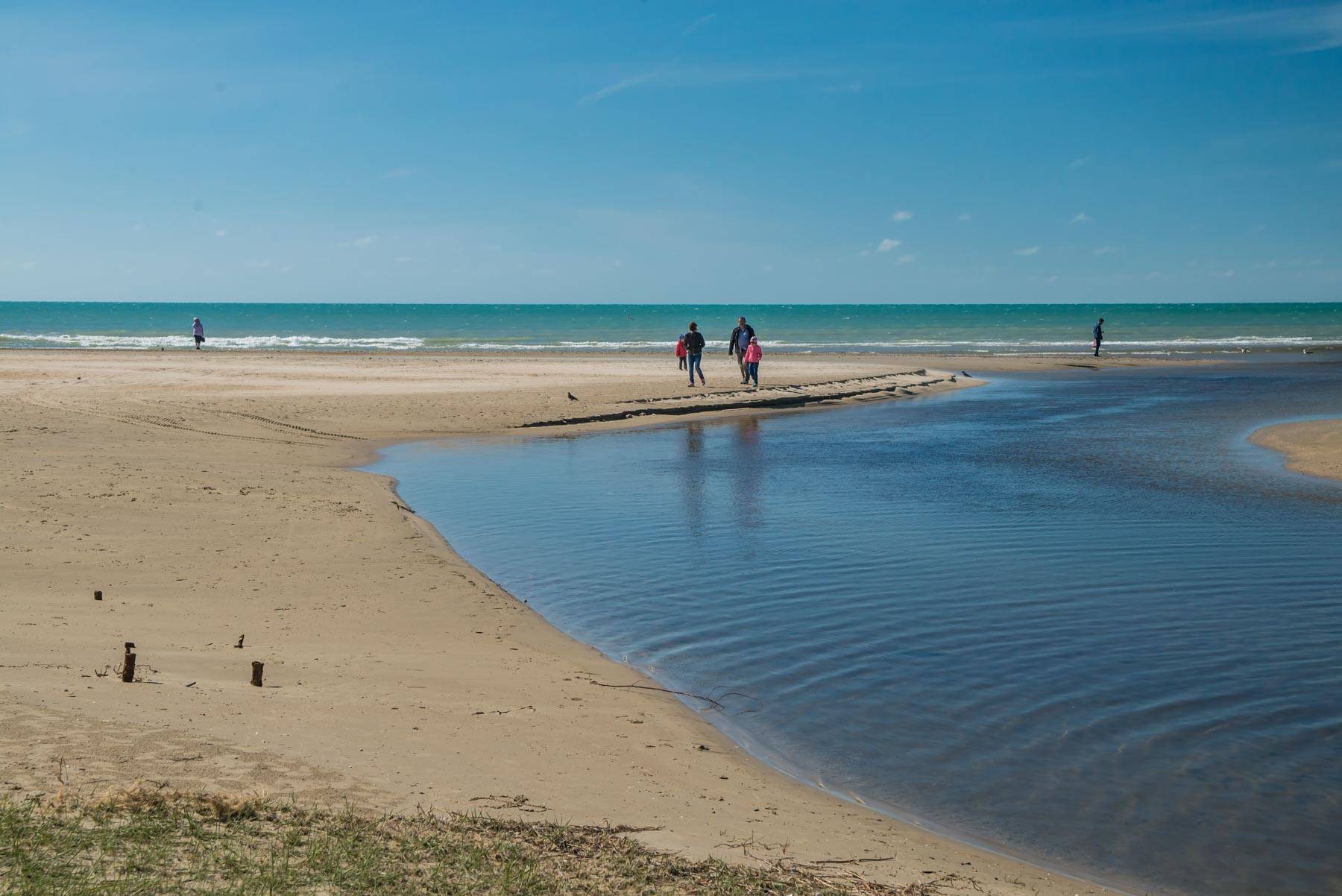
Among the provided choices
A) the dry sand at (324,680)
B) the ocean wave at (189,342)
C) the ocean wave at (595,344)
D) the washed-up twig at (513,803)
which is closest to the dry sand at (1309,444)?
the dry sand at (324,680)

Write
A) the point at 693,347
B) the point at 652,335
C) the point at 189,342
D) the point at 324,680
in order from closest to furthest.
Result: 1. the point at 324,680
2. the point at 693,347
3. the point at 189,342
4. the point at 652,335

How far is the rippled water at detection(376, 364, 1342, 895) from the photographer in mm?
6320

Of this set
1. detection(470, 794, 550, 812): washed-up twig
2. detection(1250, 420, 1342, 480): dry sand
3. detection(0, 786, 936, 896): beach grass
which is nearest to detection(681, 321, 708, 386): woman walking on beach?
detection(1250, 420, 1342, 480): dry sand

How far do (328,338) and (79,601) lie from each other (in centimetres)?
7994

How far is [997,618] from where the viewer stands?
33.0 ft

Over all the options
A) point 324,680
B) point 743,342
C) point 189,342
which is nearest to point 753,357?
point 743,342

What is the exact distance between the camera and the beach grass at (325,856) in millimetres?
4234

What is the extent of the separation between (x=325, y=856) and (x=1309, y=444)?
23.7 m

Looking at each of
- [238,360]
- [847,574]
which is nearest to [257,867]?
[847,574]

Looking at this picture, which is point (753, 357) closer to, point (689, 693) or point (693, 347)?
point (693, 347)

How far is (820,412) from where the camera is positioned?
32156 millimetres

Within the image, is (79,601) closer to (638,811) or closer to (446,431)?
(638,811)

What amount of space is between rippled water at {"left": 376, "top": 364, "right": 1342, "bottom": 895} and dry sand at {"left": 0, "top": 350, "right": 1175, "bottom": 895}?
67 centimetres

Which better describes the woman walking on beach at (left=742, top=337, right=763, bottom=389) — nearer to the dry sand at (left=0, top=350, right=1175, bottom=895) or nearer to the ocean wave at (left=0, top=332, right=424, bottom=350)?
the dry sand at (left=0, top=350, right=1175, bottom=895)
